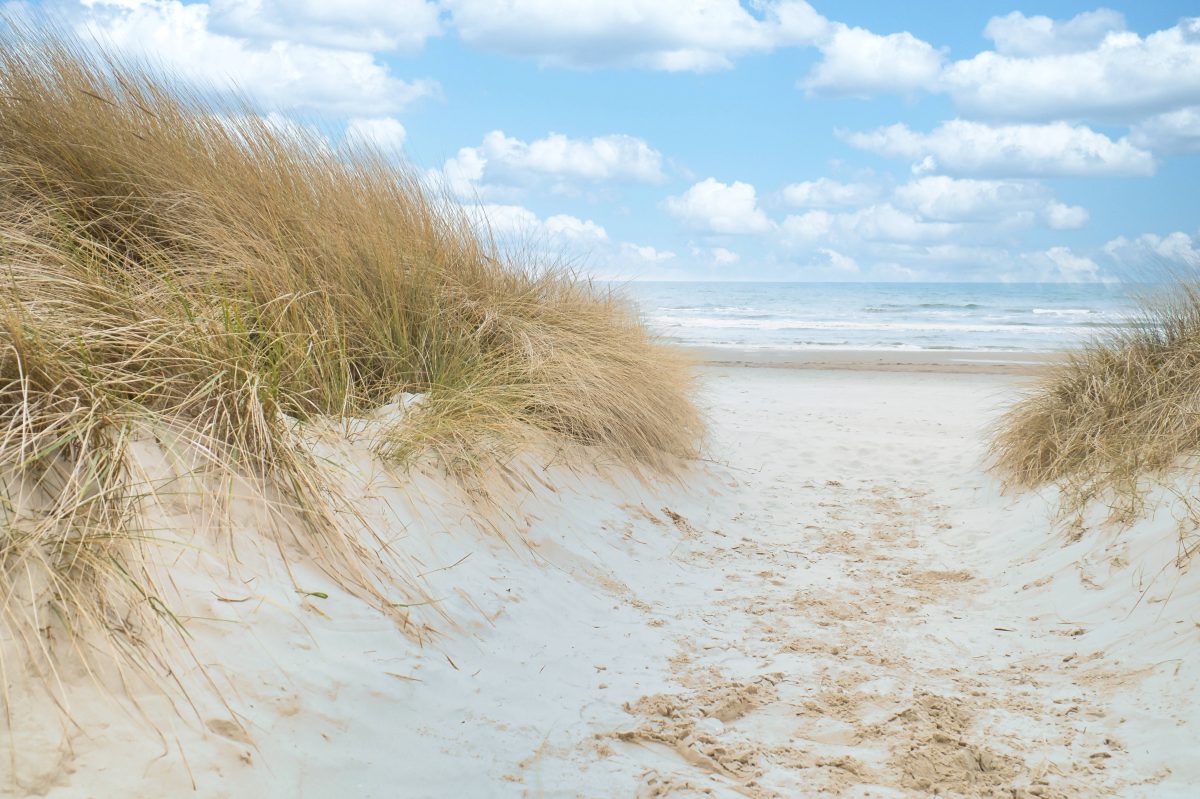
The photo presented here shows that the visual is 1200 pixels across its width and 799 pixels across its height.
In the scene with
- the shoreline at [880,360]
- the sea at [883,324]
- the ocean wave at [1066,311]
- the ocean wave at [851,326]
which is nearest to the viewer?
the shoreline at [880,360]

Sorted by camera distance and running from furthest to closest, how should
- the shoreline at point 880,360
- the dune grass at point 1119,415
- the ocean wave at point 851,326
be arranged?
the ocean wave at point 851,326
the shoreline at point 880,360
the dune grass at point 1119,415

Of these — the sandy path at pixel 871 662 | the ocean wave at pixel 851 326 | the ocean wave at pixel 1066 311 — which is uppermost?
the ocean wave at pixel 1066 311

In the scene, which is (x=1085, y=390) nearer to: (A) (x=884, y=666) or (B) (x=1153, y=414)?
(B) (x=1153, y=414)

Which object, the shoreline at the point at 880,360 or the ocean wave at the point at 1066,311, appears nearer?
the shoreline at the point at 880,360

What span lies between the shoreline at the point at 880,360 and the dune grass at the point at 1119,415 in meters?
8.47

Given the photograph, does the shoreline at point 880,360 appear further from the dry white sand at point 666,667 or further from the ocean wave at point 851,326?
the dry white sand at point 666,667

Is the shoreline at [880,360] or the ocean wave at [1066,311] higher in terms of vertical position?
the ocean wave at [1066,311]

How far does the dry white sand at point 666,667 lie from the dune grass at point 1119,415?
33cm

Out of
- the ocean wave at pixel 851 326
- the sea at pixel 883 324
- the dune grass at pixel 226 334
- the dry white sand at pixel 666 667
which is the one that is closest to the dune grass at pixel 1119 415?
the dry white sand at pixel 666 667

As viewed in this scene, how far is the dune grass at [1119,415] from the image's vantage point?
15.3 feet

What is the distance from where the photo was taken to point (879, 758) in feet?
8.78

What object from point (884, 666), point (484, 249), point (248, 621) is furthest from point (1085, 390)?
point (248, 621)

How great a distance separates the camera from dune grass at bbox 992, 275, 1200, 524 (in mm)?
4676

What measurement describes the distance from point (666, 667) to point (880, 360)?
14.4m
